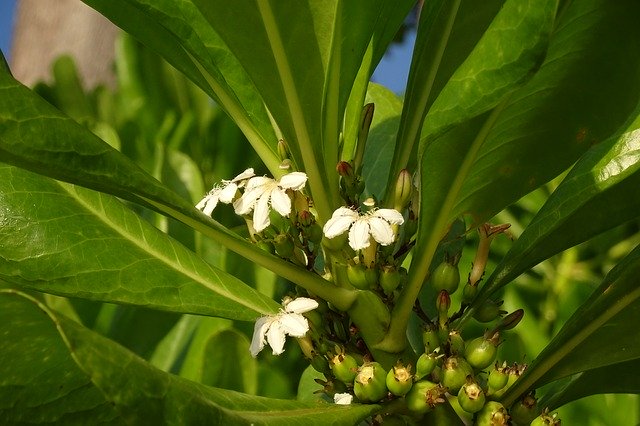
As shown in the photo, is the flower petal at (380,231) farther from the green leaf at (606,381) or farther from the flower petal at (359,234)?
the green leaf at (606,381)

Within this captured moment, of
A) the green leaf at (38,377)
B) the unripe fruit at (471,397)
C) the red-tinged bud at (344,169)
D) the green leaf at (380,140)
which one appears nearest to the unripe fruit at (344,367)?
the unripe fruit at (471,397)

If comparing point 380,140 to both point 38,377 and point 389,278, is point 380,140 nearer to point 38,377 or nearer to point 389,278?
point 389,278

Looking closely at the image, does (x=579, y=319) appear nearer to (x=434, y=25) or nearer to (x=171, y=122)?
(x=434, y=25)

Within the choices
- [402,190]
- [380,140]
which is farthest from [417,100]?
[380,140]

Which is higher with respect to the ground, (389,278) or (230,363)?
(389,278)

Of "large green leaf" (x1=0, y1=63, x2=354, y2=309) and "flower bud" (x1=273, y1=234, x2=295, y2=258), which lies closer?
"large green leaf" (x1=0, y1=63, x2=354, y2=309)

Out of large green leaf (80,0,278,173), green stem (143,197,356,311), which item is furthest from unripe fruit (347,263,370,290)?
large green leaf (80,0,278,173)

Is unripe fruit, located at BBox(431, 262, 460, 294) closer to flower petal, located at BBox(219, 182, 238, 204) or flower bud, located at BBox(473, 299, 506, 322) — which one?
flower bud, located at BBox(473, 299, 506, 322)
